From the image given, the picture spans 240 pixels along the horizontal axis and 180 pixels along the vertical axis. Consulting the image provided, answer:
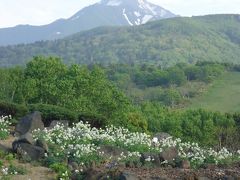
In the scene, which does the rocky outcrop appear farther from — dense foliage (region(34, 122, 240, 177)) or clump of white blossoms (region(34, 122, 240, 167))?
clump of white blossoms (region(34, 122, 240, 167))

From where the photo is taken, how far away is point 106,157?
2067 centimetres

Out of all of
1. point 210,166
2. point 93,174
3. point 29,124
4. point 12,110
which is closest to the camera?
point 93,174

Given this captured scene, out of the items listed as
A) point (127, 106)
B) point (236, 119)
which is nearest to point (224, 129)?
point (236, 119)

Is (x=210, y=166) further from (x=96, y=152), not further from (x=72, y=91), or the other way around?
(x=72, y=91)

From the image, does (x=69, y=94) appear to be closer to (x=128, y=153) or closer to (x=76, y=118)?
(x=76, y=118)

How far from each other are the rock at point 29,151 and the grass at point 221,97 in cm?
12462

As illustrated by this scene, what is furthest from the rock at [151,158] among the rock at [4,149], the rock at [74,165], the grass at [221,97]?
the grass at [221,97]

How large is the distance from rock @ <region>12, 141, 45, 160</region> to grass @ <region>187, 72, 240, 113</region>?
125 meters

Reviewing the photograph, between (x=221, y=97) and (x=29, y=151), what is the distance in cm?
14499

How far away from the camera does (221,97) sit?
16038 cm

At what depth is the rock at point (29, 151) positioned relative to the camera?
20.0 m

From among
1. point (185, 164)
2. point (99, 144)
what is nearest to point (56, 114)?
point (99, 144)

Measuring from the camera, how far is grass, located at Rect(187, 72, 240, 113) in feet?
485

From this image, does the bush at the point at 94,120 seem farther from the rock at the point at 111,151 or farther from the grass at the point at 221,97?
the grass at the point at 221,97
